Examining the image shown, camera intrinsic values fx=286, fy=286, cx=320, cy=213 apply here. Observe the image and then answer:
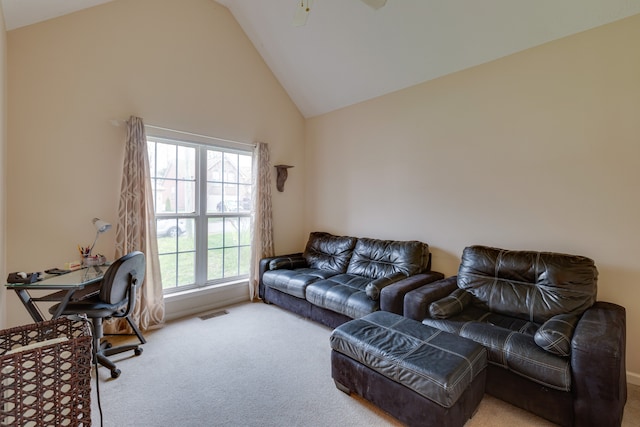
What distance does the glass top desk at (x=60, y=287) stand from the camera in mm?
2170

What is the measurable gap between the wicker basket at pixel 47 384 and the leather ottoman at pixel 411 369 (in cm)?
147

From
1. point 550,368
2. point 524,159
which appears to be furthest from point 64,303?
point 524,159

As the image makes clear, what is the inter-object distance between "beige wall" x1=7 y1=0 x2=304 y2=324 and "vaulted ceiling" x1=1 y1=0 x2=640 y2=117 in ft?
0.94

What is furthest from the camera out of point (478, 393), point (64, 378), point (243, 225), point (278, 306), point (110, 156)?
point (243, 225)

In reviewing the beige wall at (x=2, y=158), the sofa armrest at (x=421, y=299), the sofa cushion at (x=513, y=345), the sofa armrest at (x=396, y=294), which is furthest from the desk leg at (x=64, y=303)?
the sofa cushion at (x=513, y=345)

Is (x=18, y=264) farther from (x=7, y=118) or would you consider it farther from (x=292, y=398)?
(x=292, y=398)

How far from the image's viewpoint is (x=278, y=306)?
3887 millimetres

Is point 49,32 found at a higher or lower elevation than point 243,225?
higher

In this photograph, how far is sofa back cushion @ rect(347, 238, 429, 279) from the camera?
3.23 metres

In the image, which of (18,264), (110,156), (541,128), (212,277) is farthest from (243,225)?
(541,128)

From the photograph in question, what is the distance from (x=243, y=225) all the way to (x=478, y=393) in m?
3.41

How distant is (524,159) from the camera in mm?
2723

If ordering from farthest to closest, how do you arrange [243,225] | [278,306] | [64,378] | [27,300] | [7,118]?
[243,225] → [278,306] → [7,118] → [27,300] → [64,378]

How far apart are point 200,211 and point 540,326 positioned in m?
3.70
